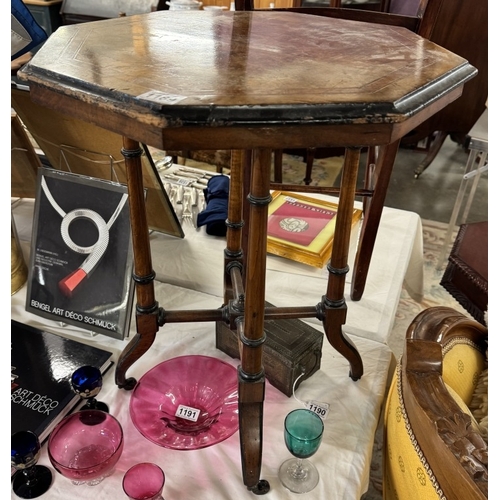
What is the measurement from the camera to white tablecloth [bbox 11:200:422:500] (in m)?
0.82

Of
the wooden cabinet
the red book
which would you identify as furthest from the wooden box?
the wooden cabinet

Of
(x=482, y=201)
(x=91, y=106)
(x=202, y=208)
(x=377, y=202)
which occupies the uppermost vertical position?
(x=91, y=106)

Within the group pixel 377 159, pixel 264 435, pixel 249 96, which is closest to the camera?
pixel 249 96

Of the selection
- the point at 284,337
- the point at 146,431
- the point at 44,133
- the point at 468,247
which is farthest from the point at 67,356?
the point at 468,247

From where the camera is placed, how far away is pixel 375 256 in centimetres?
136

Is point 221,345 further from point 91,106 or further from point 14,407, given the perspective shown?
point 91,106

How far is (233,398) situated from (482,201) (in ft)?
7.54

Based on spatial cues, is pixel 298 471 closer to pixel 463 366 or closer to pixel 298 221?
pixel 463 366

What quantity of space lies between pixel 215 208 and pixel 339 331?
566 millimetres

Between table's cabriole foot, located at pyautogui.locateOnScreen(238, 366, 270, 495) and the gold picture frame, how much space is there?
54cm

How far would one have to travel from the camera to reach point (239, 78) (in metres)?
0.57

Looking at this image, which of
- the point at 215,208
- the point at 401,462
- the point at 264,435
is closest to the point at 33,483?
the point at 264,435

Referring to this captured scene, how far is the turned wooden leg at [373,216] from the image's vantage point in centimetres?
110

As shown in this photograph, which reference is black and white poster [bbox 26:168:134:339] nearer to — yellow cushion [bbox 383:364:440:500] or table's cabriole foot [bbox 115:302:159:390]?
table's cabriole foot [bbox 115:302:159:390]
